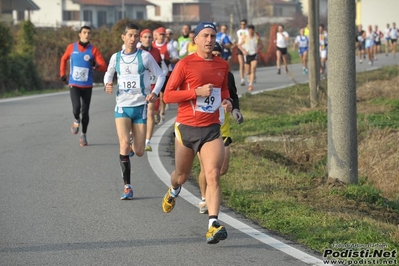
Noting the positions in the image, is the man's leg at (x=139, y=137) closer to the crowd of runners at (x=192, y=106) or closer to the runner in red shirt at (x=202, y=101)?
the crowd of runners at (x=192, y=106)

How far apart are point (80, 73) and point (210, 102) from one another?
6.65 m

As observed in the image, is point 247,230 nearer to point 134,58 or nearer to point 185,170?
point 185,170

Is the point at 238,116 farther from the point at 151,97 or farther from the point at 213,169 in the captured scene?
the point at 151,97

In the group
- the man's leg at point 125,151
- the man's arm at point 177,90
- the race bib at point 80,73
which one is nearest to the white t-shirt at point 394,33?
the race bib at point 80,73

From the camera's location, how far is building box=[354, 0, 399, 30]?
2520 inches

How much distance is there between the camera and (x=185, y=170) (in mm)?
8289

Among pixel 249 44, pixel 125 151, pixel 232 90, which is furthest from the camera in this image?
pixel 249 44

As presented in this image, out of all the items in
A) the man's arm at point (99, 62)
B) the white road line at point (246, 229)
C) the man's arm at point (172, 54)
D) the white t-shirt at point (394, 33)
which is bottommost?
the white road line at point (246, 229)

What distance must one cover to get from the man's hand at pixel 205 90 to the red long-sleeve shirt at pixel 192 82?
9 cm

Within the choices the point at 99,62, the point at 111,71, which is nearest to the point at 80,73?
the point at 99,62

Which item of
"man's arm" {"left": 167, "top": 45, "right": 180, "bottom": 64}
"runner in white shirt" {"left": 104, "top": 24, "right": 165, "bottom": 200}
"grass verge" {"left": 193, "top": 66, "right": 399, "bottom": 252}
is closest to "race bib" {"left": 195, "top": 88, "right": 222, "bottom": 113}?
"grass verge" {"left": 193, "top": 66, "right": 399, "bottom": 252}

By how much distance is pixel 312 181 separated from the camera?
10820 millimetres

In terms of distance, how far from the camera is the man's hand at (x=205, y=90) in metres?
7.72

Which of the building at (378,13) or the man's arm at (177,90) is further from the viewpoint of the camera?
the building at (378,13)
